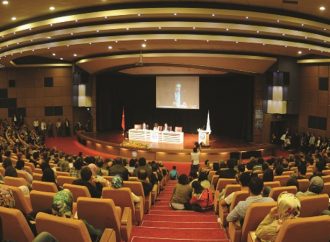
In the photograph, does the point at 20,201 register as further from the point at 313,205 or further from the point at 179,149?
the point at 179,149

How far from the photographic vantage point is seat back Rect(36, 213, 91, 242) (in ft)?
9.29

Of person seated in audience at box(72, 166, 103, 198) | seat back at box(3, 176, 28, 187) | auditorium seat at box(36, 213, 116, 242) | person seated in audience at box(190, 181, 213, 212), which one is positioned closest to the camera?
auditorium seat at box(36, 213, 116, 242)

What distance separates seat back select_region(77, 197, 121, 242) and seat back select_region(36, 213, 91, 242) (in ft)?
2.52

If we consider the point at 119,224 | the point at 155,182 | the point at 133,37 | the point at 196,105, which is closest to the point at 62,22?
the point at 133,37

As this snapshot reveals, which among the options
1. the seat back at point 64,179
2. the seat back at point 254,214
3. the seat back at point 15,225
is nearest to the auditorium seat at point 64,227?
the seat back at point 15,225

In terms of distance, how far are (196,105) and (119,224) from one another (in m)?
18.4

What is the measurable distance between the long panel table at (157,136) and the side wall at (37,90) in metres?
7.11

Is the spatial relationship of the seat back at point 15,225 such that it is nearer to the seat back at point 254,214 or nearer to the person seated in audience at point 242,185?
the seat back at point 254,214

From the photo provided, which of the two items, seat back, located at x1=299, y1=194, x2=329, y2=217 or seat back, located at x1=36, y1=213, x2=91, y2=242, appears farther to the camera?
seat back, located at x1=299, y1=194, x2=329, y2=217

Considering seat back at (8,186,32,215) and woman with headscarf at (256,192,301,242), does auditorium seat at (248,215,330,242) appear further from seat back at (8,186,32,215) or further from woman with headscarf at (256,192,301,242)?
seat back at (8,186,32,215)

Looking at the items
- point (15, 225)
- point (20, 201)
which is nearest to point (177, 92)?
point (20, 201)

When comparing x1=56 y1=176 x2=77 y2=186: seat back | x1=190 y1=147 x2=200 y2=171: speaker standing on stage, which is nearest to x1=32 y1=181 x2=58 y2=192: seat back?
x1=56 y1=176 x2=77 y2=186: seat back

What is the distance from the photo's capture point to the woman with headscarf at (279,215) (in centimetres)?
294

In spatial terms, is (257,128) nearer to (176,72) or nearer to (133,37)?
(176,72)
